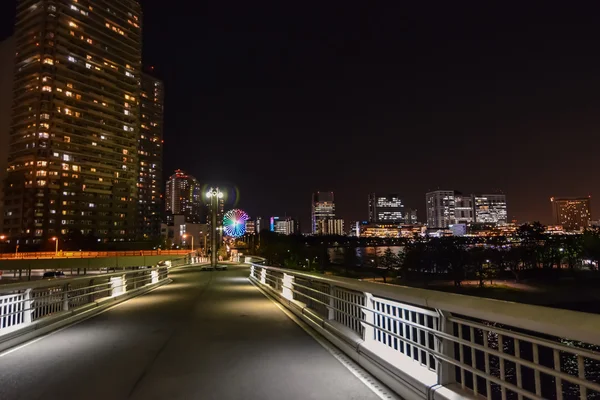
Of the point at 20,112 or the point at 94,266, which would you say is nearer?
the point at 94,266

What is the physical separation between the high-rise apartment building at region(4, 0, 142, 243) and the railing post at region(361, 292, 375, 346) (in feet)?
402

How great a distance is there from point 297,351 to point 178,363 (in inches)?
85.6

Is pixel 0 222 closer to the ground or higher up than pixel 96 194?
closer to the ground

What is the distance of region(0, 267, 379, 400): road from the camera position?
582 centimetres

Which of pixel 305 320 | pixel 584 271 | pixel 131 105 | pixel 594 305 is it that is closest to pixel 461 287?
pixel 594 305

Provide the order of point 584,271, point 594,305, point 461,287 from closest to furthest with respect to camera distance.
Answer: point 594,305 → point 461,287 → point 584,271

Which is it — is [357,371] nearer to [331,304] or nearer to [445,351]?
[445,351]

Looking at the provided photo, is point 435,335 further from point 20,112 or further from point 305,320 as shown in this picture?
point 20,112

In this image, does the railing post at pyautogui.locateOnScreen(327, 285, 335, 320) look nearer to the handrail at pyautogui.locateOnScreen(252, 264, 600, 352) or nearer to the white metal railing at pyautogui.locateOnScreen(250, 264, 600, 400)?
the white metal railing at pyautogui.locateOnScreen(250, 264, 600, 400)

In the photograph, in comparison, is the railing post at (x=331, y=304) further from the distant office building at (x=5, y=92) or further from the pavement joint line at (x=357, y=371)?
the distant office building at (x=5, y=92)

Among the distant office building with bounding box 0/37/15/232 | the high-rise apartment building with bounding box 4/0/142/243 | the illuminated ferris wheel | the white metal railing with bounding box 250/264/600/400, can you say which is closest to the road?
the white metal railing with bounding box 250/264/600/400

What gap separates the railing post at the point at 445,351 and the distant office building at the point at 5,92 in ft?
474

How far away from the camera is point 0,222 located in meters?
118

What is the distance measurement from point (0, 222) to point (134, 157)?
39946 millimetres
